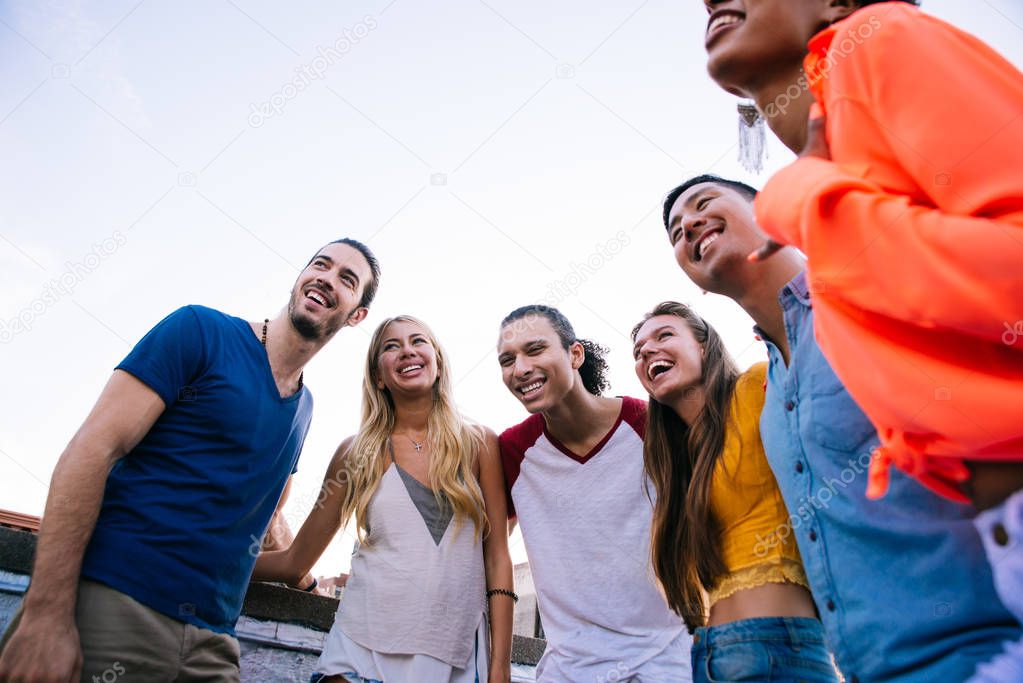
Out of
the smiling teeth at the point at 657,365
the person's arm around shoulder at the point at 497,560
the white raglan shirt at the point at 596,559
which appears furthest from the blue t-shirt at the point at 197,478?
the smiling teeth at the point at 657,365

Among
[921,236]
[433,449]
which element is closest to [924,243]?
[921,236]

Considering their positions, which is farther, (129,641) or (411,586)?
(411,586)

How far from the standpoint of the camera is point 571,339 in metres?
3.90

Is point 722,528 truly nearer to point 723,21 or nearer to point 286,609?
point 723,21

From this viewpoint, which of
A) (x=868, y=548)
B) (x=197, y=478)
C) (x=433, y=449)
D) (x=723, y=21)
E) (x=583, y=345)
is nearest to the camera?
(x=868, y=548)

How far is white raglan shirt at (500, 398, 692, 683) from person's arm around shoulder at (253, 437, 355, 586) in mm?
887

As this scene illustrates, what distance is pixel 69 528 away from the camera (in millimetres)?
2275

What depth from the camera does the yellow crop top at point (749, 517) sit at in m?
2.08

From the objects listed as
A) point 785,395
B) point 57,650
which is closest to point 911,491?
point 785,395

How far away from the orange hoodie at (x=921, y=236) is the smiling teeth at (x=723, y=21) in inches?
18.3

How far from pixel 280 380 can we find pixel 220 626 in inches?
43.2

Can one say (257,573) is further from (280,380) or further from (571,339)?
(571,339)

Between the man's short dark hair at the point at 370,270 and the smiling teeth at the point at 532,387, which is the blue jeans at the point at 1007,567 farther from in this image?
the man's short dark hair at the point at 370,270

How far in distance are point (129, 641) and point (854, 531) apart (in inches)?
92.1
